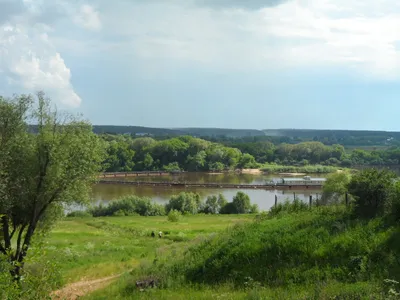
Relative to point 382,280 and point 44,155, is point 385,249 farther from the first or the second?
point 44,155

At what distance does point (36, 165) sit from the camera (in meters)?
16.2

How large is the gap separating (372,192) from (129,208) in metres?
44.9

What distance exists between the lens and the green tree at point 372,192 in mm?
13255

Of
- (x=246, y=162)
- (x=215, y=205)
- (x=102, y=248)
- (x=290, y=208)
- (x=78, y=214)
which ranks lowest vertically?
(x=215, y=205)

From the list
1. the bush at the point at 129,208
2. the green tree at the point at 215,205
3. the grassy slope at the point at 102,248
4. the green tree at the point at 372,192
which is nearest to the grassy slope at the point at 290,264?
the green tree at the point at 372,192

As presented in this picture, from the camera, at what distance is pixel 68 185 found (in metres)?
16.6

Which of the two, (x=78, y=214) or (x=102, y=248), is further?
(x=78, y=214)

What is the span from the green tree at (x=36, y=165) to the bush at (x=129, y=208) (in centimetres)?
3749

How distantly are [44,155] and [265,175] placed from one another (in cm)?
11513

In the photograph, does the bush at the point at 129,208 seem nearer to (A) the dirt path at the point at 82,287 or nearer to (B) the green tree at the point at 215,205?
(B) the green tree at the point at 215,205

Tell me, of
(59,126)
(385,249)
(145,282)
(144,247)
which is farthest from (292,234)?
(144,247)

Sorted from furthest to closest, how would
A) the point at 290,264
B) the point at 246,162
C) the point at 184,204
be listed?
the point at 246,162, the point at 184,204, the point at 290,264

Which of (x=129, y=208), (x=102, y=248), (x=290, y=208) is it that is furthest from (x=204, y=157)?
(x=290, y=208)

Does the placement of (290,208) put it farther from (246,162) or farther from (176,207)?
(246,162)
